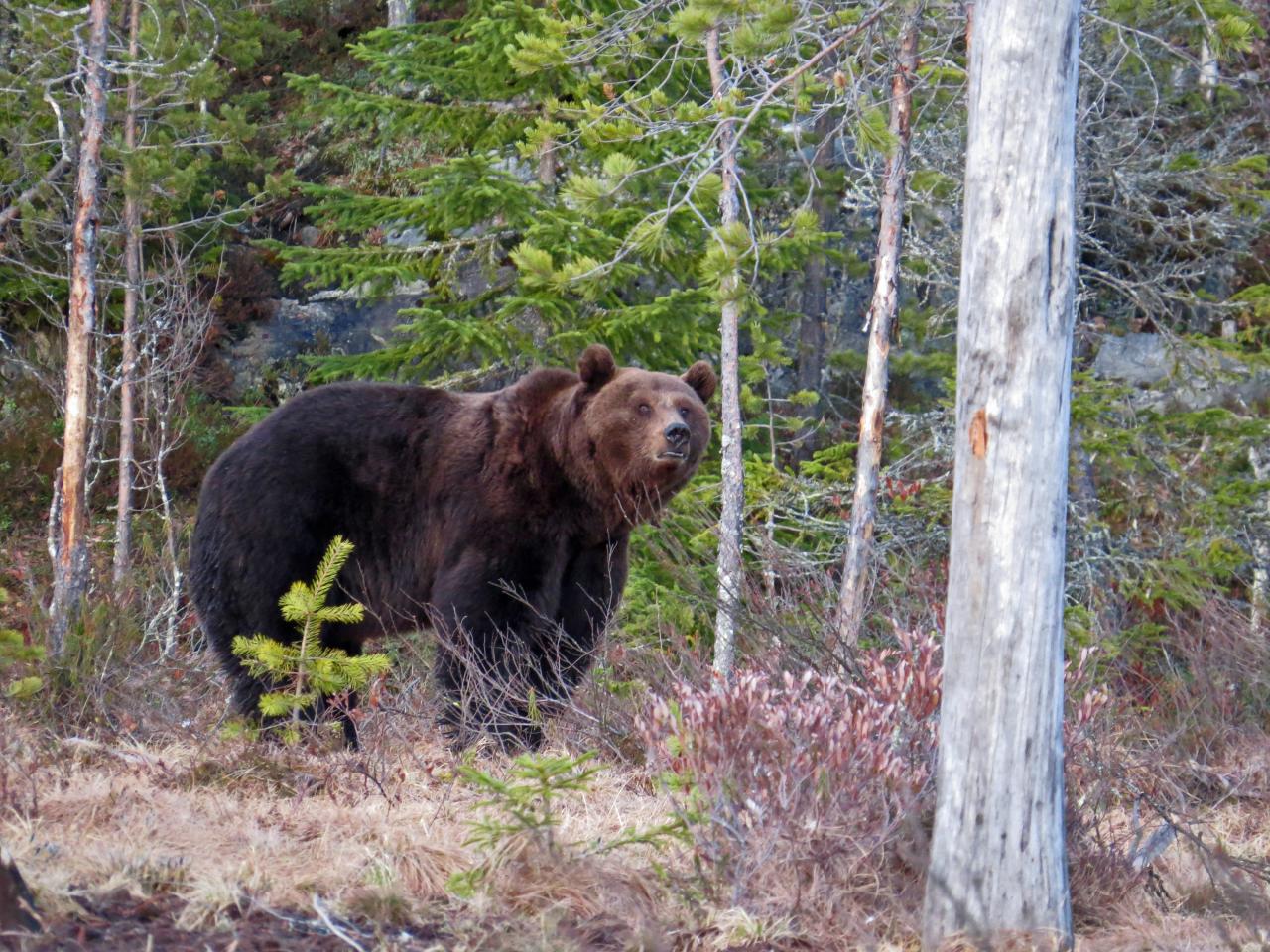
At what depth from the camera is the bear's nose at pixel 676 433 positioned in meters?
7.29

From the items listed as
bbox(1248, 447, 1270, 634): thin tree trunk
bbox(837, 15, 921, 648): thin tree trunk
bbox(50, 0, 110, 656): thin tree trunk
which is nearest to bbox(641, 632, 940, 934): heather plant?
bbox(837, 15, 921, 648): thin tree trunk

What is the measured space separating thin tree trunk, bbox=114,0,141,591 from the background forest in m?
0.07

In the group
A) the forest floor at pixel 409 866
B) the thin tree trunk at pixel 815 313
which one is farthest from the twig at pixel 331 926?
the thin tree trunk at pixel 815 313

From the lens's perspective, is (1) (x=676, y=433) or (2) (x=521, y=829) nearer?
(2) (x=521, y=829)

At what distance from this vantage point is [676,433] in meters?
7.30

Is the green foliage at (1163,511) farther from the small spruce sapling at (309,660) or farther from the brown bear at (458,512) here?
the small spruce sapling at (309,660)

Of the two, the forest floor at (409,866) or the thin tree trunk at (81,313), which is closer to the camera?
the forest floor at (409,866)

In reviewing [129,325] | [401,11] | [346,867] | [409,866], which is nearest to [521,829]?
[409,866]

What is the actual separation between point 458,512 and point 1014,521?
3974 mm

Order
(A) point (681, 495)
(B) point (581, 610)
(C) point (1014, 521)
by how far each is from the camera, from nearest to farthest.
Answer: (C) point (1014, 521), (B) point (581, 610), (A) point (681, 495)

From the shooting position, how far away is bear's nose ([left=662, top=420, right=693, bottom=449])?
7285 mm

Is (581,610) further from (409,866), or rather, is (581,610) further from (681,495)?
(681,495)

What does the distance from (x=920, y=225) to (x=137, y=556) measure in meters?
10.2

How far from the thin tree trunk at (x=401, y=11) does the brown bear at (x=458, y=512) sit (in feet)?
36.9
